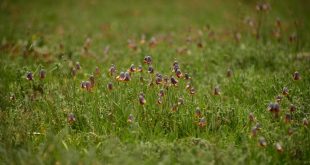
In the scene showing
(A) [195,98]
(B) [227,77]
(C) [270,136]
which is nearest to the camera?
(C) [270,136]

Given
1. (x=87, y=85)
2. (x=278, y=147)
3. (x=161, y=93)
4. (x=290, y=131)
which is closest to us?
(x=278, y=147)

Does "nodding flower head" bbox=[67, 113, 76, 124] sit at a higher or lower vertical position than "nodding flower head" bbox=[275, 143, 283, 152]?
higher

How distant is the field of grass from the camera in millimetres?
3854

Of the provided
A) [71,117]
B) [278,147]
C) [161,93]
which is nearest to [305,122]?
[278,147]

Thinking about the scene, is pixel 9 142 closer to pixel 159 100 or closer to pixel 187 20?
pixel 159 100

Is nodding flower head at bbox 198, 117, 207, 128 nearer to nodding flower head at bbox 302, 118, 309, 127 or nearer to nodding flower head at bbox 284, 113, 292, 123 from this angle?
nodding flower head at bbox 284, 113, 292, 123

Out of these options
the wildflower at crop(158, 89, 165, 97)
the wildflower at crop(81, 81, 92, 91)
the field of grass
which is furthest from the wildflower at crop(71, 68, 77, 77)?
the wildflower at crop(158, 89, 165, 97)

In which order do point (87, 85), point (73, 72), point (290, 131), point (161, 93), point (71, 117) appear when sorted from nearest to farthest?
1. point (290, 131)
2. point (71, 117)
3. point (161, 93)
4. point (87, 85)
5. point (73, 72)

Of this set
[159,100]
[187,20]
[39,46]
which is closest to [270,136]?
[159,100]

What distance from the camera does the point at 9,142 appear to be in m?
3.97

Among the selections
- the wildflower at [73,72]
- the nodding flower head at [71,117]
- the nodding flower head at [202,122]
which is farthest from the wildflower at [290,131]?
the wildflower at [73,72]

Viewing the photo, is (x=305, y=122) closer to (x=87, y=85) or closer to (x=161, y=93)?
(x=161, y=93)

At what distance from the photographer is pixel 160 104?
4605mm

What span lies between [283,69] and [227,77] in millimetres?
952
